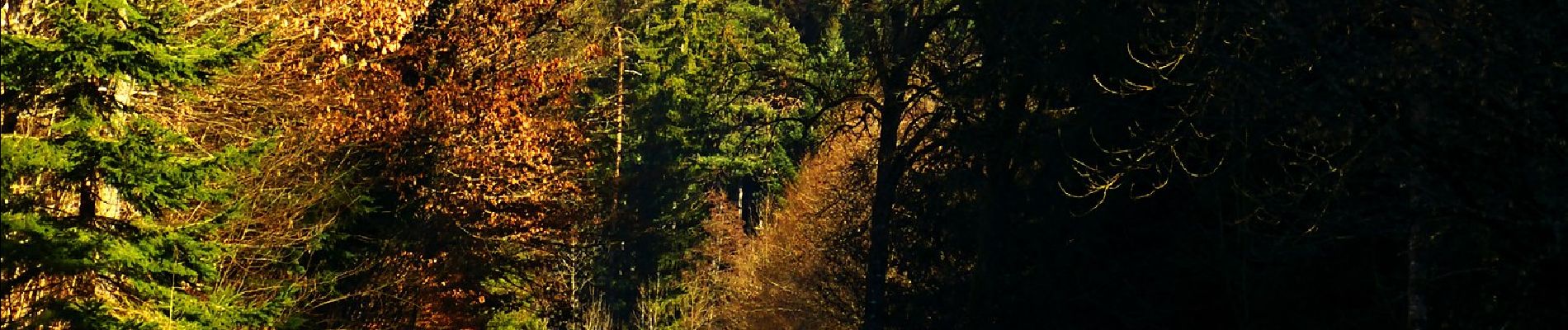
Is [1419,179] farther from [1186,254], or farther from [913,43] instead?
[913,43]

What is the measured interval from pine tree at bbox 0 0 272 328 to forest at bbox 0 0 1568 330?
0.03m

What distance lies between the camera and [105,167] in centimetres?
1212

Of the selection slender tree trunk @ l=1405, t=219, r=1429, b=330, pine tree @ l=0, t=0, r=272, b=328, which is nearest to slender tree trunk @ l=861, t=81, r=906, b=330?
slender tree trunk @ l=1405, t=219, r=1429, b=330

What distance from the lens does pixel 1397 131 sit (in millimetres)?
12078

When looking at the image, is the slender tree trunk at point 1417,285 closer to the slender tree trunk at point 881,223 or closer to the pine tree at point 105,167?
the pine tree at point 105,167

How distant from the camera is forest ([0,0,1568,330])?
11.8m

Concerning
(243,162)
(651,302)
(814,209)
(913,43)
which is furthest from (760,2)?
(243,162)

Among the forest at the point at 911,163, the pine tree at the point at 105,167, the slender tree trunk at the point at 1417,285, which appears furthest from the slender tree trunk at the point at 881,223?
the pine tree at the point at 105,167

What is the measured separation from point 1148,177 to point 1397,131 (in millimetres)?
6134

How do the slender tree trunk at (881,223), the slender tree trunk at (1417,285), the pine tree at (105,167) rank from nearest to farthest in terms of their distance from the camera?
the pine tree at (105,167) < the slender tree trunk at (1417,285) < the slender tree trunk at (881,223)

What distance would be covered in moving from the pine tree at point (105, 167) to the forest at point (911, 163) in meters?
0.03

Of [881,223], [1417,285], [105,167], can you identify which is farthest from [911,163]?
[105,167]

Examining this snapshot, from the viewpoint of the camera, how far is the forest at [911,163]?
1180cm

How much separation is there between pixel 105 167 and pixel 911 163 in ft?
37.4
